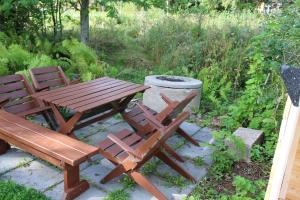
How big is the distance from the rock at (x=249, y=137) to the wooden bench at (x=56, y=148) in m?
1.97

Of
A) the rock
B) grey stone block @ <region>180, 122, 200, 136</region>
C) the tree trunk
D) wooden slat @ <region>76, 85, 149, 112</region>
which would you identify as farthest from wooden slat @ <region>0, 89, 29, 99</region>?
the tree trunk

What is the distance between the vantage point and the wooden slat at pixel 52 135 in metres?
3.42

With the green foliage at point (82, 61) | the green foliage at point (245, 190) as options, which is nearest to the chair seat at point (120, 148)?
the green foliage at point (245, 190)

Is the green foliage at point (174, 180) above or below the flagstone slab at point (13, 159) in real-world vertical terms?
below

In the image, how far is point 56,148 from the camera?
3.35 m

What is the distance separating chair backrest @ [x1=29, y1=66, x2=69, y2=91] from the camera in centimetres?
486

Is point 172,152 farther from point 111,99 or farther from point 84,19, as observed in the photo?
point 84,19

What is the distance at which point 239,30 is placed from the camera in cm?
803

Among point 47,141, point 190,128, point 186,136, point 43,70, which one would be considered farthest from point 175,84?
point 47,141

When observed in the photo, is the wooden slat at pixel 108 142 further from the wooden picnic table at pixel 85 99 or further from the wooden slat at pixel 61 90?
the wooden slat at pixel 61 90

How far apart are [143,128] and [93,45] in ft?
17.9

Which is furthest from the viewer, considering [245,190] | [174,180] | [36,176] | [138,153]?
[174,180]

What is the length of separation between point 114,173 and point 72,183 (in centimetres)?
44

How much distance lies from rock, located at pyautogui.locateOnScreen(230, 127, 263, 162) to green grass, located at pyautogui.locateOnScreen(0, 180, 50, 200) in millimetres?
2437
